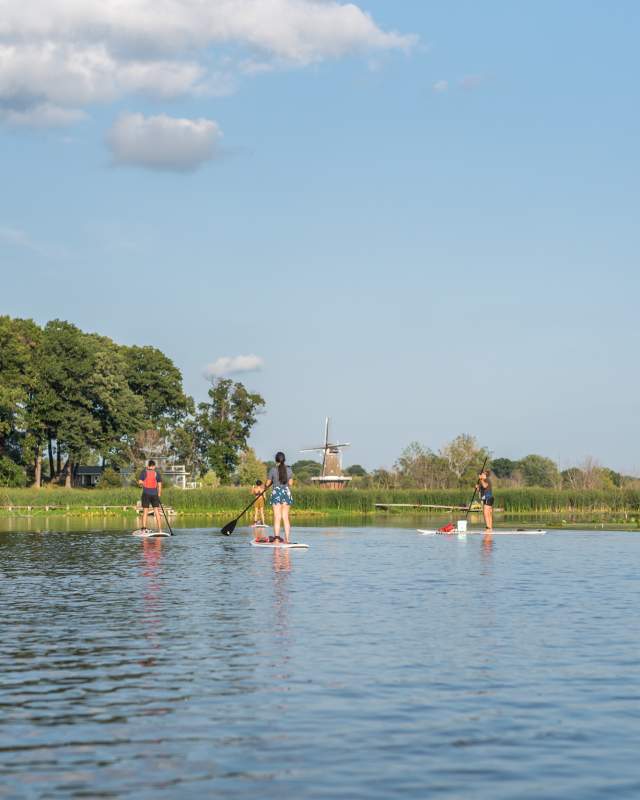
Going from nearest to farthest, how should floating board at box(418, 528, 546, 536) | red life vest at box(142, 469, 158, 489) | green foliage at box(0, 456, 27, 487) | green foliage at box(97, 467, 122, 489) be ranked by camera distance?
red life vest at box(142, 469, 158, 489)
floating board at box(418, 528, 546, 536)
green foliage at box(0, 456, 27, 487)
green foliage at box(97, 467, 122, 489)

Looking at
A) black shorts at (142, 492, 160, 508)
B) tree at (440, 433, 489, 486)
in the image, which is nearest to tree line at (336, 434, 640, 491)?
tree at (440, 433, 489, 486)

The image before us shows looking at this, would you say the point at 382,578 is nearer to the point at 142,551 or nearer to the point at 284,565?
the point at 284,565

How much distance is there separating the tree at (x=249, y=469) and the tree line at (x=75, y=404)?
1.05m

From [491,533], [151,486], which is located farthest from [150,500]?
[491,533]

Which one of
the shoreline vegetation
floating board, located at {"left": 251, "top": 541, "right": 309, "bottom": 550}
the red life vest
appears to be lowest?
floating board, located at {"left": 251, "top": 541, "right": 309, "bottom": 550}

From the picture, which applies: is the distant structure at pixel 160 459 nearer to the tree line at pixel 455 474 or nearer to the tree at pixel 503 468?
the tree line at pixel 455 474

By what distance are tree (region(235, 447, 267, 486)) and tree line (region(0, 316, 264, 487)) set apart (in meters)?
1.05

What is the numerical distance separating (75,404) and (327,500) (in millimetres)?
37669

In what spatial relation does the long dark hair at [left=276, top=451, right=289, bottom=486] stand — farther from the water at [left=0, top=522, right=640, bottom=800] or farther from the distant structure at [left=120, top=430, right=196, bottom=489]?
the distant structure at [left=120, top=430, right=196, bottom=489]

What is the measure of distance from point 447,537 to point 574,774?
107ft

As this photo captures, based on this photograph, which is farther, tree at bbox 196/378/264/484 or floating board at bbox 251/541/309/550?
tree at bbox 196/378/264/484

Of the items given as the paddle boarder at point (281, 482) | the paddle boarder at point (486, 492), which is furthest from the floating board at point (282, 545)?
the paddle boarder at point (486, 492)

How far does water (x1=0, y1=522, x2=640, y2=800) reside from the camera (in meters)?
8.48

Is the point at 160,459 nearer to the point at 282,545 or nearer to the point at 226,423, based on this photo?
the point at 226,423
